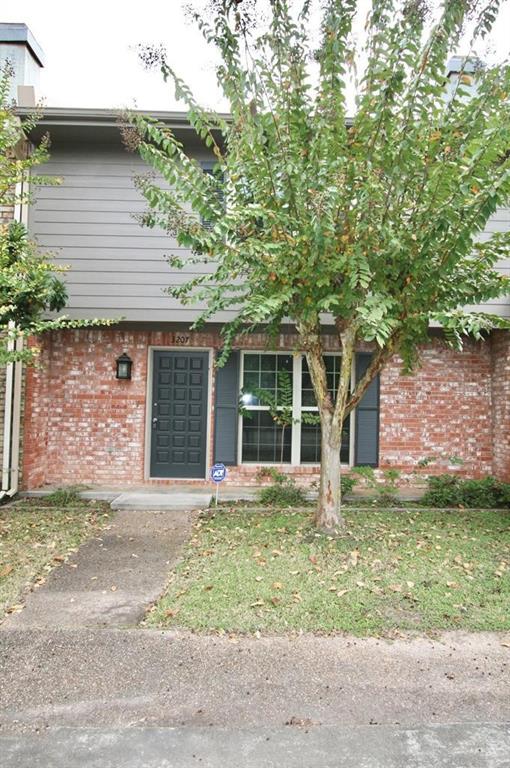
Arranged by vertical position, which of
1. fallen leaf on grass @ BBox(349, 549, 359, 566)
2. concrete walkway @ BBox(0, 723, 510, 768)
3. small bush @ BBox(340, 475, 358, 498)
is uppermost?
small bush @ BBox(340, 475, 358, 498)

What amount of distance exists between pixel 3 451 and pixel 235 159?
469cm

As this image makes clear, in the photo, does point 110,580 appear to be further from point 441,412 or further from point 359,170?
point 441,412

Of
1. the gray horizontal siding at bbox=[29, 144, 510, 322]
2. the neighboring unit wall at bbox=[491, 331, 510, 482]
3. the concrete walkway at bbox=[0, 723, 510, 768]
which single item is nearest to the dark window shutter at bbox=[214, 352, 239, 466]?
the gray horizontal siding at bbox=[29, 144, 510, 322]

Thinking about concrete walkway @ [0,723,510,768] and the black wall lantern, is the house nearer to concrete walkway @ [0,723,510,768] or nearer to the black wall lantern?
the black wall lantern

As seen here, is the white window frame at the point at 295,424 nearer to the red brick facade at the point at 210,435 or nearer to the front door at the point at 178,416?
the red brick facade at the point at 210,435

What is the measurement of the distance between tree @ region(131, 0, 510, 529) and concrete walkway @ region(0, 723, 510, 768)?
251 cm

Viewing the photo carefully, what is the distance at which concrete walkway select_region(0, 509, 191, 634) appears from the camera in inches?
126

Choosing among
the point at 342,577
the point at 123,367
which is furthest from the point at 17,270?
the point at 342,577

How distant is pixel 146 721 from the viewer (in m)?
2.20

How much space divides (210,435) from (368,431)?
2.45 metres

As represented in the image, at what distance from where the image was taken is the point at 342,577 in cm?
388

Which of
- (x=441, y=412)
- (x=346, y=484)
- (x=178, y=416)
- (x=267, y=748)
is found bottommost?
(x=267, y=748)

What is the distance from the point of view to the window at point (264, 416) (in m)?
7.41

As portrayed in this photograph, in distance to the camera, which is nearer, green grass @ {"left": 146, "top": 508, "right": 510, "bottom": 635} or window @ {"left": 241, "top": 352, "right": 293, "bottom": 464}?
green grass @ {"left": 146, "top": 508, "right": 510, "bottom": 635}
